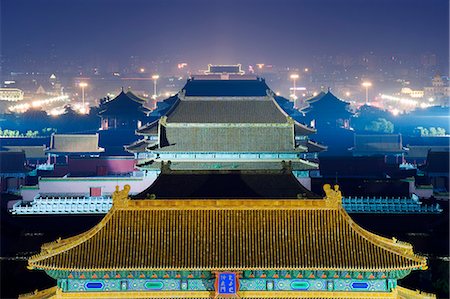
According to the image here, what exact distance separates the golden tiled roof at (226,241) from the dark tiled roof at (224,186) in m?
4.78

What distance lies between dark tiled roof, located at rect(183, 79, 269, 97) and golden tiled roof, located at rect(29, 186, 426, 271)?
40103 millimetres

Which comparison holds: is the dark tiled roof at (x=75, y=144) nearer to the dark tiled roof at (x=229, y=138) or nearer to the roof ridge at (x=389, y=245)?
the dark tiled roof at (x=229, y=138)

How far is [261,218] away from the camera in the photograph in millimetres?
22172

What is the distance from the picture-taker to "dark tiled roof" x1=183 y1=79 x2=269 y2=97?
206 ft

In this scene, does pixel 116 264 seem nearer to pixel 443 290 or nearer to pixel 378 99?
pixel 443 290

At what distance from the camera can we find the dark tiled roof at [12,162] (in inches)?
1933

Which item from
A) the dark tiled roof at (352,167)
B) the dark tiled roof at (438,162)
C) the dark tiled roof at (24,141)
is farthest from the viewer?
the dark tiled roof at (24,141)

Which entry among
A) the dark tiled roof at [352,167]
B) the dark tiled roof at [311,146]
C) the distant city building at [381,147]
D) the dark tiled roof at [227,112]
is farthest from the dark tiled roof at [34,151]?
the distant city building at [381,147]

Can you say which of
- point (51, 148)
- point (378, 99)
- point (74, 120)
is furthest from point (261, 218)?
point (378, 99)

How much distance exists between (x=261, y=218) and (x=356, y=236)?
9.10 feet

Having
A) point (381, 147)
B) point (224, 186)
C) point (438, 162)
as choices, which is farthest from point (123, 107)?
point (224, 186)

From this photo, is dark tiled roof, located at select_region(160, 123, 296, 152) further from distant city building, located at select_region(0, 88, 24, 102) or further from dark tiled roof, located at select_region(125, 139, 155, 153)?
distant city building, located at select_region(0, 88, 24, 102)

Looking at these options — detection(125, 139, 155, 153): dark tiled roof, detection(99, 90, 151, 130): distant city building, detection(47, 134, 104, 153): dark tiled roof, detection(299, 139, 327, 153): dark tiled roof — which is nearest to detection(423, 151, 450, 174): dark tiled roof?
detection(299, 139, 327, 153): dark tiled roof

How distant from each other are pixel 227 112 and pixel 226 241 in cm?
2033
